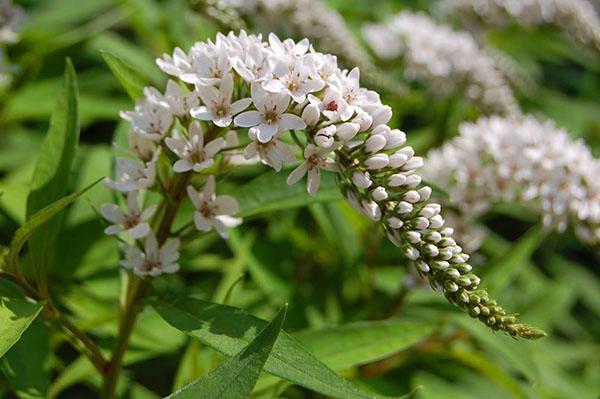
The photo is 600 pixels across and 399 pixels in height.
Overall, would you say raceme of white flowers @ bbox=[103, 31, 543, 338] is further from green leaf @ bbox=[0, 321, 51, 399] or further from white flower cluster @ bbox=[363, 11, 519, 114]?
white flower cluster @ bbox=[363, 11, 519, 114]

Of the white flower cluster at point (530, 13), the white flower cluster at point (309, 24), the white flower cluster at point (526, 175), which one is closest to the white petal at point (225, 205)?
the white flower cluster at point (526, 175)

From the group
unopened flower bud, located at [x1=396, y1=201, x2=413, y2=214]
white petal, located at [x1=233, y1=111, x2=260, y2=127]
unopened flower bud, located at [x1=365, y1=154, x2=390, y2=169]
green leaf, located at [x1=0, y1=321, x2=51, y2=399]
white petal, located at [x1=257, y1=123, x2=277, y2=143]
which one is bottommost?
green leaf, located at [x1=0, y1=321, x2=51, y2=399]

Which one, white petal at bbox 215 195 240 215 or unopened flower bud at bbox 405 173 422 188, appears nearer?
unopened flower bud at bbox 405 173 422 188

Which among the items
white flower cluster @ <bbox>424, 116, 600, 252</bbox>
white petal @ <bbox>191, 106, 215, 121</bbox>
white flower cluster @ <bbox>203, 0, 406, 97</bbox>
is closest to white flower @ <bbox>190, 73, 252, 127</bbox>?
white petal @ <bbox>191, 106, 215, 121</bbox>

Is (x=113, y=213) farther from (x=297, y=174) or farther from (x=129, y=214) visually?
(x=297, y=174)

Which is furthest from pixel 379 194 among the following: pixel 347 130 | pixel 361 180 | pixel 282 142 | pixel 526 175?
pixel 526 175

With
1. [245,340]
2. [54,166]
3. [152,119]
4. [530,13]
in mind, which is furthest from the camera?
[530,13]

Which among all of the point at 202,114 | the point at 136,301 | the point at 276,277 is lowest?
the point at 276,277

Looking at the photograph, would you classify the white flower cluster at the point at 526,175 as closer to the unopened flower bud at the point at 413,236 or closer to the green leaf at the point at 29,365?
the unopened flower bud at the point at 413,236

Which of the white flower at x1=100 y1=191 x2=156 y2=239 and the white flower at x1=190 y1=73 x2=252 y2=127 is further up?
the white flower at x1=190 y1=73 x2=252 y2=127
